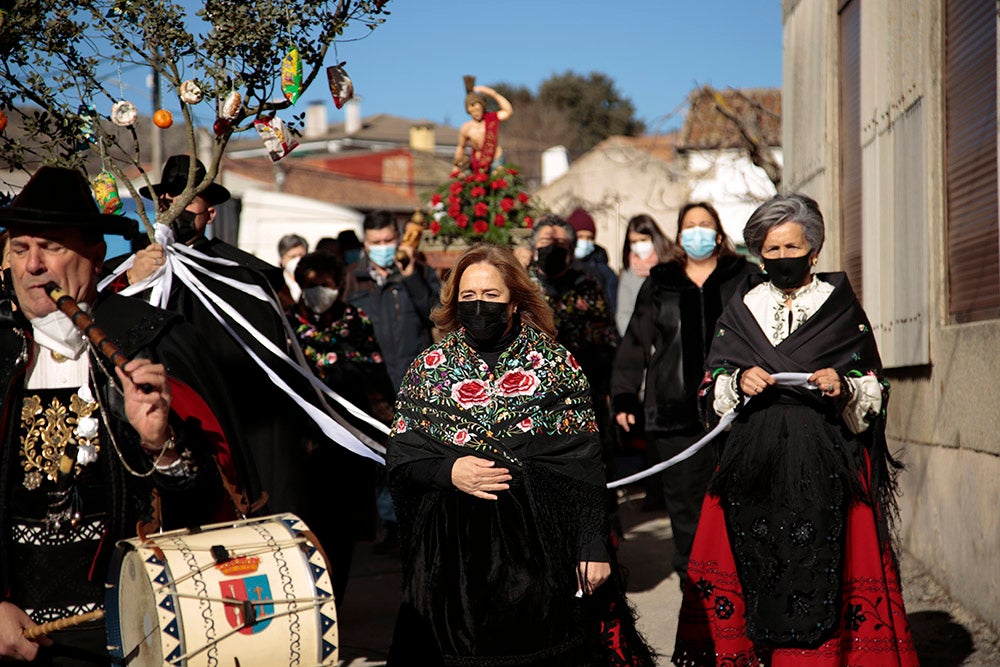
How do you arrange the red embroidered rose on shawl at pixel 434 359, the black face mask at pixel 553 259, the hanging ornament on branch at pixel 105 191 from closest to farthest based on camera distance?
the red embroidered rose on shawl at pixel 434 359 < the hanging ornament on branch at pixel 105 191 < the black face mask at pixel 553 259

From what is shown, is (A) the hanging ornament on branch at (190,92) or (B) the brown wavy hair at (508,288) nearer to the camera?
(B) the brown wavy hair at (508,288)

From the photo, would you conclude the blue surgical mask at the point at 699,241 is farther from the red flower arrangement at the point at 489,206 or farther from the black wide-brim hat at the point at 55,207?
the black wide-brim hat at the point at 55,207

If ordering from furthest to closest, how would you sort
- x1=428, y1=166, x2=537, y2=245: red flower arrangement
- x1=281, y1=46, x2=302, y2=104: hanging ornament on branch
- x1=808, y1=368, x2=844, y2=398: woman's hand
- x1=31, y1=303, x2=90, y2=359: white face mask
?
x1=428, y1=166, x2=537, y2=245: red flower arrangement, x1=281, y1=46, x2=302, y2=104: hanging ornament on branch, x1=808, y1=368, x2=844, y2=398: woman's hand, x1=31, y1=303, x2=90, y2=359: white face mask

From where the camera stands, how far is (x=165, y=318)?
3.87 meters

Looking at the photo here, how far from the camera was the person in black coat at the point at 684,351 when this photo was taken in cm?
723

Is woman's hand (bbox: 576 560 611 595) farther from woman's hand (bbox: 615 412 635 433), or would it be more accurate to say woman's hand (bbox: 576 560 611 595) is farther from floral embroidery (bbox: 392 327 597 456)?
woman's hand (bbox: 615 412 635 433)

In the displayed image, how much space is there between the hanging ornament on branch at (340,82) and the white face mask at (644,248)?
12.3 feet

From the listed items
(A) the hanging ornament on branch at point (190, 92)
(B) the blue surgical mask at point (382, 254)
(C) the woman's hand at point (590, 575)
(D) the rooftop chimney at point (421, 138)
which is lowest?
(C) the woman's hand at point (590, 575)

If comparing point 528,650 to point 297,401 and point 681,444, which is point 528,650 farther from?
point 681,444

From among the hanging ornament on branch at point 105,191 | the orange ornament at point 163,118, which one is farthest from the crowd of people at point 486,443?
the orange ornament at point 163,118

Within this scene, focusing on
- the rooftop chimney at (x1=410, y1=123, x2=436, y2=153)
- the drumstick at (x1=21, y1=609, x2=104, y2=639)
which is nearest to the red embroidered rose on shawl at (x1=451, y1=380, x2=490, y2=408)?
the drumstick at (x1=21, y1=609, x2=104, y2=639)

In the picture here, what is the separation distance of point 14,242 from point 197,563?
1060 mm

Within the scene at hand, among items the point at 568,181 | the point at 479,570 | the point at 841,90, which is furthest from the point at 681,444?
the point at 568,181

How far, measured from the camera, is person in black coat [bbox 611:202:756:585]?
7.23 metres
